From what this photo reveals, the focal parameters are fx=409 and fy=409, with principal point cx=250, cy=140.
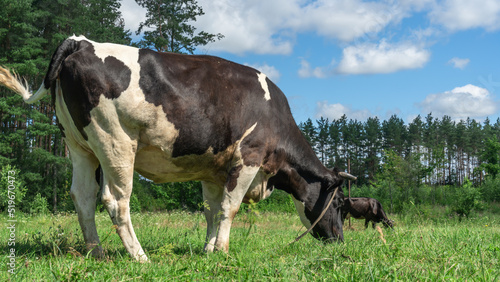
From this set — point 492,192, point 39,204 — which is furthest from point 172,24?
point 492,192

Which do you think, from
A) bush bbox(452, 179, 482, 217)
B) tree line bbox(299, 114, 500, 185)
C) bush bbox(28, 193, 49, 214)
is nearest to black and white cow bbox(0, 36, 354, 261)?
bush bbox(452, 179, 482, 217)

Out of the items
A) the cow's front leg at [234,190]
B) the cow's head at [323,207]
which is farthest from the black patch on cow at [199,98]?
the cow's head at [323,207]

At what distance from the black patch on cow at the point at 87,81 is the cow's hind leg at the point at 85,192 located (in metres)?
0.57

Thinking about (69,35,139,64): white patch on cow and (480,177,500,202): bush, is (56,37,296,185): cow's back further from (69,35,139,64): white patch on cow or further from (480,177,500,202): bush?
(480,177,500,202): bush

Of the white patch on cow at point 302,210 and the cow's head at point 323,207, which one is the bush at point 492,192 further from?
the white patch on cow at point 302,210

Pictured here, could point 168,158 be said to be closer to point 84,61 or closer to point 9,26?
point 84,61

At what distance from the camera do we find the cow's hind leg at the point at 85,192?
498 centimetres

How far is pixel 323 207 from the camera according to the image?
6.55m

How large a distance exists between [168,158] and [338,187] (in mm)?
3112

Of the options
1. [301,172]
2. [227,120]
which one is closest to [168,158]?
[227,120]

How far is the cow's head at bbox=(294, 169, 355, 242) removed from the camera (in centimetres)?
650

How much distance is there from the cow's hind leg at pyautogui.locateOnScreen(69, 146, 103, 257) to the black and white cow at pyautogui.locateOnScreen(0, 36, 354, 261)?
0.01 meters

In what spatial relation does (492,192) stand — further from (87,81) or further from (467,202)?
(87,81)

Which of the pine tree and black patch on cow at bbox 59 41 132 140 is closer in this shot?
black patch on cow at bbox 59 41 132 140
